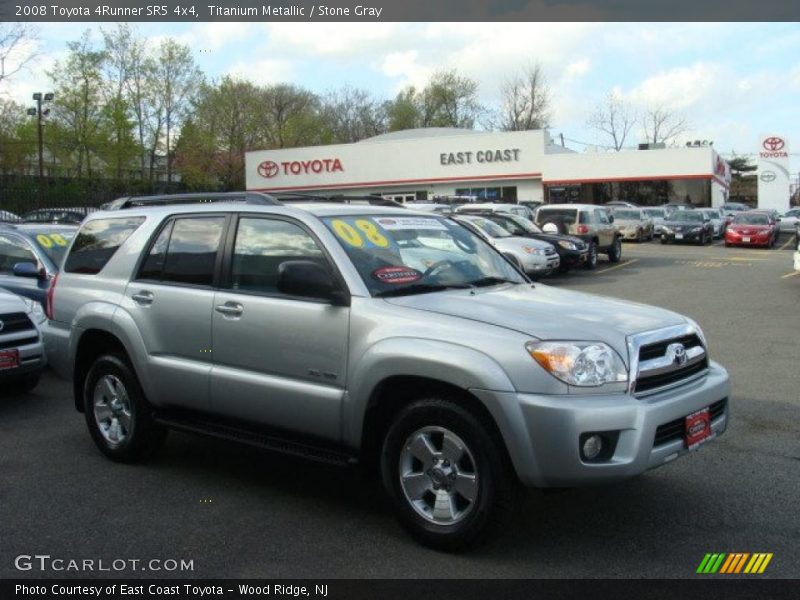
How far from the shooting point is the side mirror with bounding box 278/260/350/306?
177 inches

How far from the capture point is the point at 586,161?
159ft

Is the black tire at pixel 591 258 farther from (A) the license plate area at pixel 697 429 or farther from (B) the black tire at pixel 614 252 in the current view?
(A) the license plate area at pixel 697 429

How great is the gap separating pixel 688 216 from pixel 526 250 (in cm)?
1715

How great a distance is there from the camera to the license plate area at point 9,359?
285 inches

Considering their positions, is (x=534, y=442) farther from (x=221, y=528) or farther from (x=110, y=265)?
(x=110, y=265)

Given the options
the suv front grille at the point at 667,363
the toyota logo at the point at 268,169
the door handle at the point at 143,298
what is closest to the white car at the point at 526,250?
the door handle at the point at 143,298

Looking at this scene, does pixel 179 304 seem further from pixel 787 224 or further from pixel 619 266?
pixel 787 224

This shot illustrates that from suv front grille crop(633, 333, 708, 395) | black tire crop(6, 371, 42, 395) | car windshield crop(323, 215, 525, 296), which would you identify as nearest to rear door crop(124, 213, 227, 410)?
car windshield crop(323, 215, 525, 296)

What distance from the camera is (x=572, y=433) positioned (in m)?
3.74

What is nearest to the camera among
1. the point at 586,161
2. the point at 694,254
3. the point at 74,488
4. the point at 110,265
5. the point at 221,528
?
the point at 221,528

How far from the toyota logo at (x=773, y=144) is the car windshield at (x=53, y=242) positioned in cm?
5590
